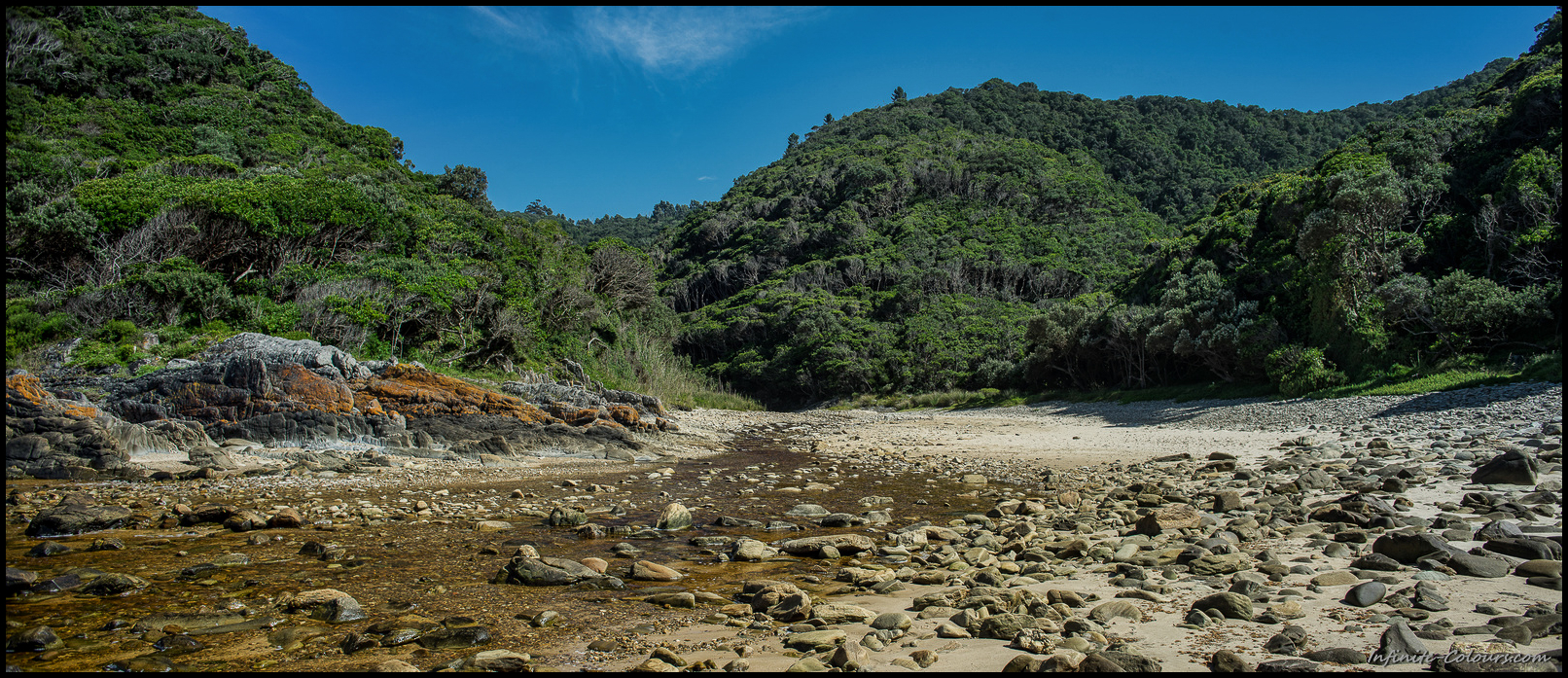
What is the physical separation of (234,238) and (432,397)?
14907 millimetres

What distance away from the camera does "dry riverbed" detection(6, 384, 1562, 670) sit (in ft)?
15.9

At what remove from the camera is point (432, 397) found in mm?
17250

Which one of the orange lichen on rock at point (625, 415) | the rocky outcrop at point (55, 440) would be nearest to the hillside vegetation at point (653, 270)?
the rocky outcrop at point (55, 440)

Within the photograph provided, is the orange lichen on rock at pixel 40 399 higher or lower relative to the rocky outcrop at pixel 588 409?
higher

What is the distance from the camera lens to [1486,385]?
16.2 meters

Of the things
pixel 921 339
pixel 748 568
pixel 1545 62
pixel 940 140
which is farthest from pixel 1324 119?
pixel 748 568

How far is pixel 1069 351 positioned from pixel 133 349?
140 feet

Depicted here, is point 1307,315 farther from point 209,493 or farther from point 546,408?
point 209,493

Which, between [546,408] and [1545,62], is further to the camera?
[1545,62]

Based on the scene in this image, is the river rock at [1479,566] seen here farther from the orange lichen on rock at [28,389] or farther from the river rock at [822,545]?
the orange lichen on rock at [28,389]

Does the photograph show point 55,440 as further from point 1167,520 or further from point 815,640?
point 1167,520

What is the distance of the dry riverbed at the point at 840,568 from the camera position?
4852mm

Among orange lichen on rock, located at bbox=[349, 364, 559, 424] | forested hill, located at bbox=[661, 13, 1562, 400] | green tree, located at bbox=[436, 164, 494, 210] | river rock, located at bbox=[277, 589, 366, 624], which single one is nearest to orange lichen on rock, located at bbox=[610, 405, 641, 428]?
orange lichen on rock, located at bbox=[349, 364, 559, 424]

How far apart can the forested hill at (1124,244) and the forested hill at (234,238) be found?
2254 centimetres
